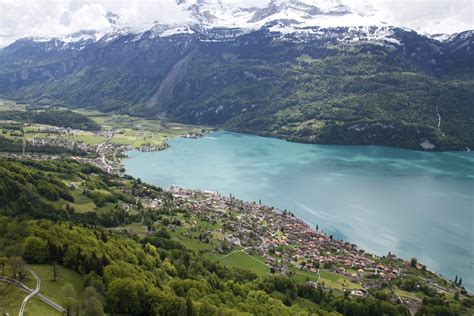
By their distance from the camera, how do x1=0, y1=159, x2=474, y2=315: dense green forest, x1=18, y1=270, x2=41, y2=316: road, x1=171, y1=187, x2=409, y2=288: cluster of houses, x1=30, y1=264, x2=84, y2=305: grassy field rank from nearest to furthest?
x1=18, y1=270, x2=41, y2=316: road < x1=30, y1=264, x2=84, y2=305: grassy field < x1=0, y1=159, x2=474, y2=315: dense green forest < x1=171, y1=187, x2=409, y2=288: cluster of houses

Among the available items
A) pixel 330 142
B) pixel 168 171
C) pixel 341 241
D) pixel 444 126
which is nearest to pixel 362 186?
pixel 341 241

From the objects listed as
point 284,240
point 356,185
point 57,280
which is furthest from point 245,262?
point 356,185

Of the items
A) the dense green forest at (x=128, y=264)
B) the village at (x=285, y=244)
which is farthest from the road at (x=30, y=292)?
the village at (x=285, y=244)

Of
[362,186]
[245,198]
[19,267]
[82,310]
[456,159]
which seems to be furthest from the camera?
[456,159]

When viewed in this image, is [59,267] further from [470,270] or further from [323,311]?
[470,270]

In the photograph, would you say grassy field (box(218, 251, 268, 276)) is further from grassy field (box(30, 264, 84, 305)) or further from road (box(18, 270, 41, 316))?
road (box(18, 270, 41, 316))

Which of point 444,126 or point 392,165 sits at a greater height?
point 444,126

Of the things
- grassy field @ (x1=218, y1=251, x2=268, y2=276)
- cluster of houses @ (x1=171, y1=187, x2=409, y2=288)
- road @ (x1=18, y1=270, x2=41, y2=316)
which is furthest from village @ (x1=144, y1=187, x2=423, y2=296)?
road @ (x1=18, y1=270, x2=41, y2=316)
